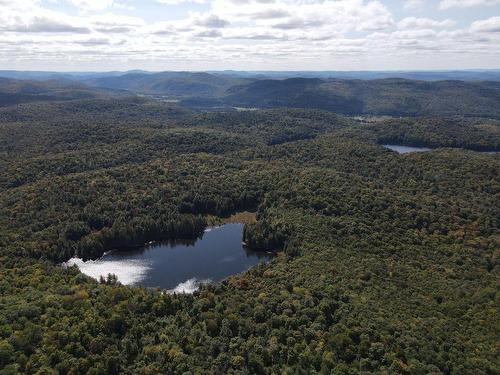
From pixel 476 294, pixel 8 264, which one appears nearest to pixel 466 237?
pixel 476 294

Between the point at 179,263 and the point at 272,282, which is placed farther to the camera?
the point at 179,263

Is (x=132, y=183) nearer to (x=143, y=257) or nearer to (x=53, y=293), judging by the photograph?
(x=143, y=257)

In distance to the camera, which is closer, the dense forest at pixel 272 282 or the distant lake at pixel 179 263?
the dense forest at pixel 272 282

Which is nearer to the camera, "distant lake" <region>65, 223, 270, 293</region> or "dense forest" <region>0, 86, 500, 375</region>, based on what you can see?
"dense forest" <region>0, 86, 500, 375</region>

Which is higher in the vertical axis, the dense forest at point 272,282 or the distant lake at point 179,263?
the dense forest at point 272,282

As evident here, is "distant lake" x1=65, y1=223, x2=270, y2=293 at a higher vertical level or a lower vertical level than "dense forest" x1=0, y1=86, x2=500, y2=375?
lower
